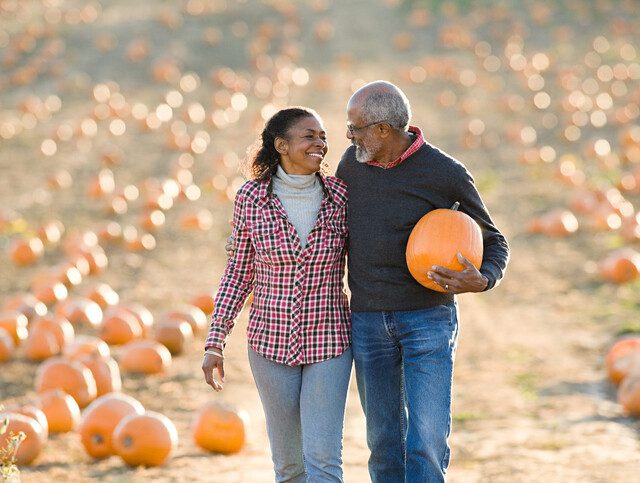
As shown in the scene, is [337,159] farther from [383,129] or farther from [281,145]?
[383,129]

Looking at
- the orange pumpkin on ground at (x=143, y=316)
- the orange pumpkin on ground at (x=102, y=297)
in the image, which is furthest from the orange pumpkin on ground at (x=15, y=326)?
the orange pumpkin on ground at (x=102, y=297)

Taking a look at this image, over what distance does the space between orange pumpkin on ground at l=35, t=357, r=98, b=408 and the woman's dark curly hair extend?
3049 millimetres

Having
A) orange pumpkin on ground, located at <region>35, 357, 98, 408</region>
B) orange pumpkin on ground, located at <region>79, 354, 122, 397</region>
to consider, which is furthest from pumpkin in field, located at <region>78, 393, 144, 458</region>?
orange pumpkin on ground, located at <region>79, 354, 122, 397</region>

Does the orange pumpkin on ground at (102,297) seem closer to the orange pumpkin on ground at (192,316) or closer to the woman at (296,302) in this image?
the orange pumpkin on ground at (192,316)

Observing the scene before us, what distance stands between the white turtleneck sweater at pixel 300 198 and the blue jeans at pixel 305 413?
54 cm

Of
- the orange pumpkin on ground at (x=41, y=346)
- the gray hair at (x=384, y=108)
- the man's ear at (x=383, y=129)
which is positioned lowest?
the orange pumpkin on ground at (x=41, y=346)

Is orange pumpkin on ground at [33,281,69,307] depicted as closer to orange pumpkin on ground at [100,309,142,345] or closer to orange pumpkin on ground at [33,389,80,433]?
orange pumpkin on ground at [100,309,142,345]

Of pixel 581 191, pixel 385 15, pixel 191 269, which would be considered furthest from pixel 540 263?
pixel 385 15

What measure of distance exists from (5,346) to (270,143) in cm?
434

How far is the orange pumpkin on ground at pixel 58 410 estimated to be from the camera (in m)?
6.19

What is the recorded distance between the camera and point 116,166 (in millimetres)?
14695

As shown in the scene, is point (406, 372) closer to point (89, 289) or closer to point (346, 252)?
point (346, 252)

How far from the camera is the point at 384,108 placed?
3871 millimetres

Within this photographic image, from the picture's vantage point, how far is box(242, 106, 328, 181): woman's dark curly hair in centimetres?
401
